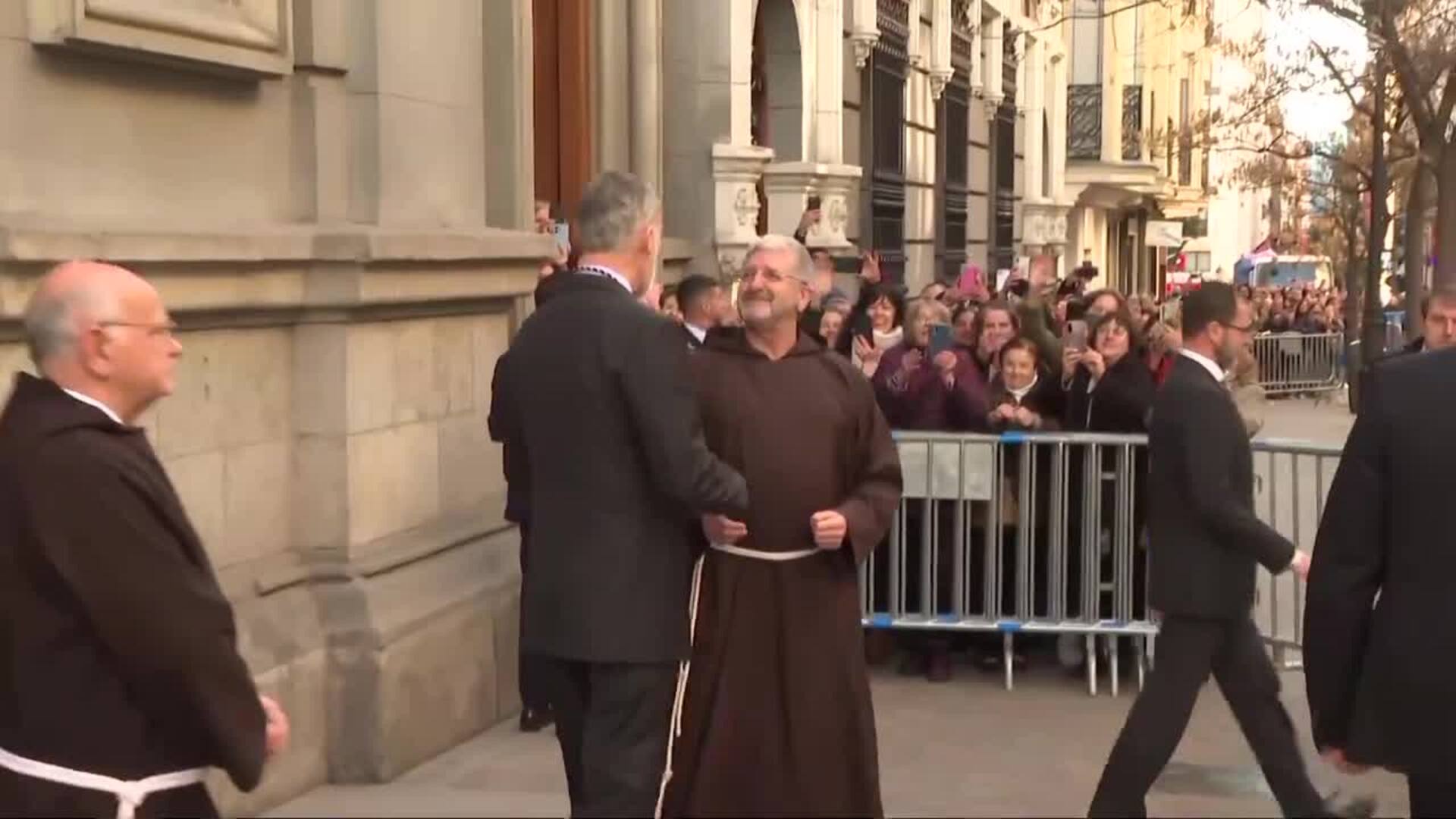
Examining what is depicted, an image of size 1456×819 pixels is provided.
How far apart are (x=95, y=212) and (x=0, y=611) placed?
3191 millimetres

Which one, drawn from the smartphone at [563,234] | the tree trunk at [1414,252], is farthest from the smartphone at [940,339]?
the tree trunk at [1414,252]

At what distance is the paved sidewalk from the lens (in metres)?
7.45

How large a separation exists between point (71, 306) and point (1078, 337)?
24.4 feet

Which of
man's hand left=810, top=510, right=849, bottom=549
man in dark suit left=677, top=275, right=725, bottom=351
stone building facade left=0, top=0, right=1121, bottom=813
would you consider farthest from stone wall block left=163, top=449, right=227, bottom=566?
man's hand left=810, top=510, right=849, bottom=549

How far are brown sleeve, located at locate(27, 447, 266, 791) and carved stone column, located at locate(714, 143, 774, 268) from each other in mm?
9746

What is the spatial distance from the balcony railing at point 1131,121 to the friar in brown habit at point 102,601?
43426mm

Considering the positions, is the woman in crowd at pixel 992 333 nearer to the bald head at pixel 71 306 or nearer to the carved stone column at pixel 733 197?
the carved stone column at pixel 733 197

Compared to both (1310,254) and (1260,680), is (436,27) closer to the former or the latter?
(1260,680)

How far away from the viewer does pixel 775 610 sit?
5.86m

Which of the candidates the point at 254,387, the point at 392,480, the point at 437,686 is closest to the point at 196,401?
the point at 254,387

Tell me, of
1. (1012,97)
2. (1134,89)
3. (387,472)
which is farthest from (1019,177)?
(387,472)

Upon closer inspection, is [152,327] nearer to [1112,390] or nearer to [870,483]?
[870,483]

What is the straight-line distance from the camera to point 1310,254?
209ft

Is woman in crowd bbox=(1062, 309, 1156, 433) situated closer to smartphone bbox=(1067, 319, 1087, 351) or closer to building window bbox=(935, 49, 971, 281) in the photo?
smartphone bbox=(1067, 319, 1087, 351)
